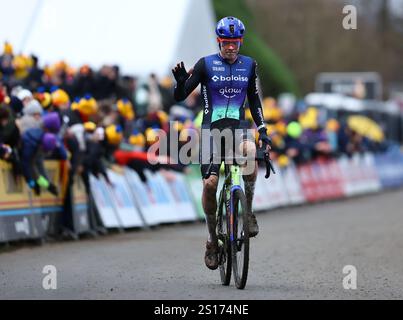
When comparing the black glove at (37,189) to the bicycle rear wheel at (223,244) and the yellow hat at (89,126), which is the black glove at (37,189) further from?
the bicycle rear wheel at (223,244)

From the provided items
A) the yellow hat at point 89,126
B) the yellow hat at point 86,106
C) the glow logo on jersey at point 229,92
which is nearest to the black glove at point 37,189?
the yellow hat at point 89,126

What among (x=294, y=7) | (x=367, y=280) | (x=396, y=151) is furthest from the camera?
(x=294, y=7)

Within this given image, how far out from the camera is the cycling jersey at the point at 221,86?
10289 millimetres

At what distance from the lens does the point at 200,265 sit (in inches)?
484

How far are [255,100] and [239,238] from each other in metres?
1.38

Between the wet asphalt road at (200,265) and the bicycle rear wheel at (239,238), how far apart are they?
0.48ft

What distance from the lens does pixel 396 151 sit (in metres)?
40.0

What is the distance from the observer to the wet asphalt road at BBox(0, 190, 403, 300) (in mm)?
9727

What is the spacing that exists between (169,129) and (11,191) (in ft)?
A: 16.4

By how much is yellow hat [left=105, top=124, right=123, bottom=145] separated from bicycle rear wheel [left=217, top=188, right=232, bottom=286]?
6.76m

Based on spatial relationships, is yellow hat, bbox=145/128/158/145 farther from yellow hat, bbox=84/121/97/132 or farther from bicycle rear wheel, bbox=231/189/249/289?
bicycle rear wheel, bbox=231/189/249/289
